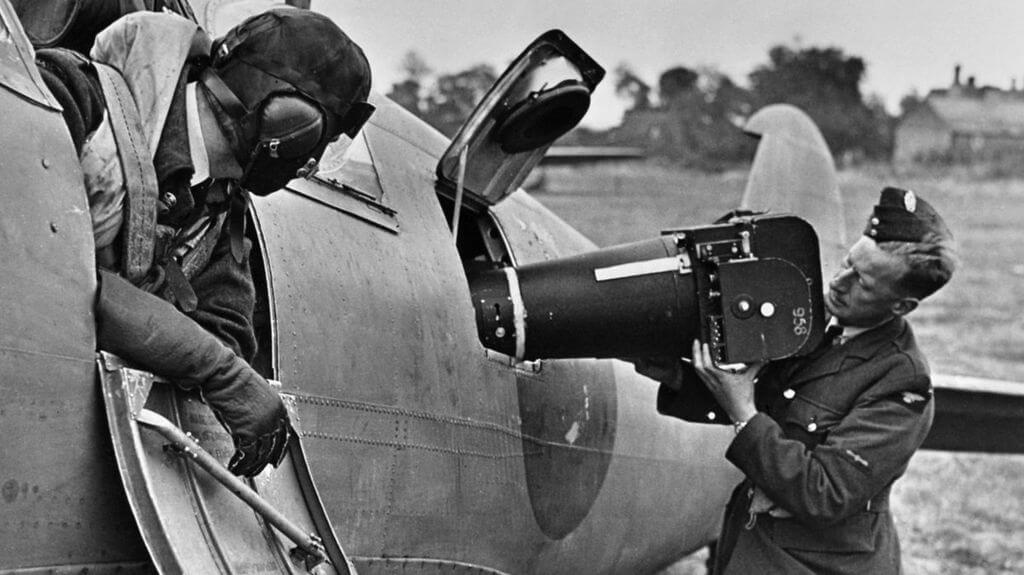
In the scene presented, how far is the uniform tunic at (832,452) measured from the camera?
3.98 metres

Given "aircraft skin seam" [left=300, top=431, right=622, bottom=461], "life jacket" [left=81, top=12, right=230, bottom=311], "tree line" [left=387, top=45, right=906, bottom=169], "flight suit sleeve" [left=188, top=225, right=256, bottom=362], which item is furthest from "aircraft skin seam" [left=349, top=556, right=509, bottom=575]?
"tree line" [left=387, top=45, right=906, bottom=169]

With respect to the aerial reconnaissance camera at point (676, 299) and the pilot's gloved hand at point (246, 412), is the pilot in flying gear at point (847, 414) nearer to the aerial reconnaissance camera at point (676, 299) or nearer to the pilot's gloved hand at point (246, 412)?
the aerial reconnaissance camera at point (676, 299)

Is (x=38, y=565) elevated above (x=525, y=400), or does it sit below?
above

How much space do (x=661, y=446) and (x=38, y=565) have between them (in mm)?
3529

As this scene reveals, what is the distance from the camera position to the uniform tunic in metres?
3.98

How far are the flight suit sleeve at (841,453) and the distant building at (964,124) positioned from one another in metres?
35.9

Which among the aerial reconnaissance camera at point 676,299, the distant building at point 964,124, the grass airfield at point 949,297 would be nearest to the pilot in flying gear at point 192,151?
the aerial reconnaissance camera at point 676,299

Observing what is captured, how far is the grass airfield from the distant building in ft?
15.7

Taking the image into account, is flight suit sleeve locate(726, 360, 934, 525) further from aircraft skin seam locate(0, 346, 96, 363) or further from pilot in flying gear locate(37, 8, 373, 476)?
aircraft skin seam locate(0, 346, 96, 363)

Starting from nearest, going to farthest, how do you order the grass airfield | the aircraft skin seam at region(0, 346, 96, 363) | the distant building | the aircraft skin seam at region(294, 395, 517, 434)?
the aircraft skin seam at region(0, 346, 96, 363) → the aircraft skin seam at region(294, 395, 517, 434) → the grass airfield → the distant building

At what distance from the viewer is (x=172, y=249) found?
2.72 metres

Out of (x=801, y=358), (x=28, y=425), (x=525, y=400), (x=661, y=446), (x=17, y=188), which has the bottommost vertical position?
(x=661, y=446)

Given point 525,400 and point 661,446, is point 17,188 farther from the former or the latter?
point 661,446

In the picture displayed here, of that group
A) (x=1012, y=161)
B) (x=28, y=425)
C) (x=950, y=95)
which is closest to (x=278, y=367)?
(x=28, y=425)
